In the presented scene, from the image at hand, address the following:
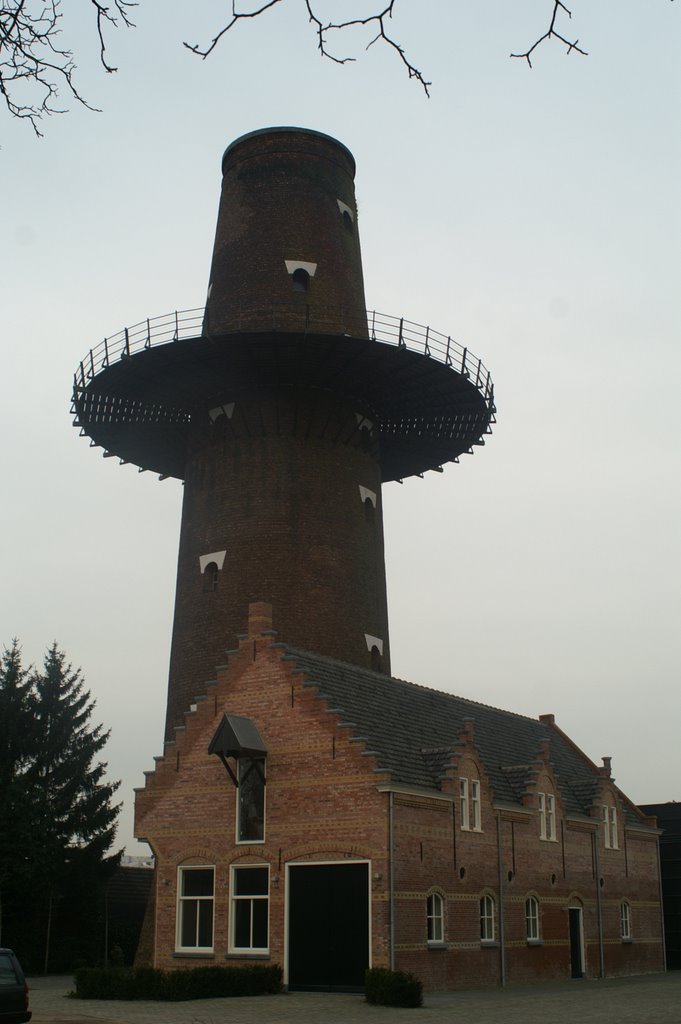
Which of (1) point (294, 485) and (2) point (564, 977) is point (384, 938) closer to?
(2) point (564, 977)

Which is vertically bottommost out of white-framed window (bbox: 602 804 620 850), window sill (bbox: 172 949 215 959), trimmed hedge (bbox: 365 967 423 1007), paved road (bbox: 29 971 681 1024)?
paved road (bbox: 29 971 681 1024)

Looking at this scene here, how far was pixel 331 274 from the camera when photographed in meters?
35.5

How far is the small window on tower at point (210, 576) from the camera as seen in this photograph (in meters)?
32.9

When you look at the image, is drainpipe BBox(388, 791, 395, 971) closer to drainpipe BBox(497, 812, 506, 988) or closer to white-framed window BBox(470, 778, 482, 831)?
white-framed window BBox(470, 778, 482, 831)

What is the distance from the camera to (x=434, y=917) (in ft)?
81.5

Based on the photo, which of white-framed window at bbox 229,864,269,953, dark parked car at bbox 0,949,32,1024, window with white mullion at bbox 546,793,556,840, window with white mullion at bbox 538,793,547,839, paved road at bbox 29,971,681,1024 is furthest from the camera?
window with white mullion at bbox 546,793,556,840

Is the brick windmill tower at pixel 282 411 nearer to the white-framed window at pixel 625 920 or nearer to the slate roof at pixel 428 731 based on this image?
the slate roof at pixel 428 731

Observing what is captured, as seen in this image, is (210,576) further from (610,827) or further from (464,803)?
(610,827)

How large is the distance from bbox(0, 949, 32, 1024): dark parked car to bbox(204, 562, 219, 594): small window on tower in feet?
54.0

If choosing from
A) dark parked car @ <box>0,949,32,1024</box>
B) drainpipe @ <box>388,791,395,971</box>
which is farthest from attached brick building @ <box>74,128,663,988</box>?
dark parked car @ <box>0,949,32,1024</box>

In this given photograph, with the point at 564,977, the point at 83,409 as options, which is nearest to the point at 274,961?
the point at 564,977

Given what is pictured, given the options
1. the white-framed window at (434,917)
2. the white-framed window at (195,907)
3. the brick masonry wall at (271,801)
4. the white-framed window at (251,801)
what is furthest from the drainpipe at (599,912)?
the white-framed window at (195,907)

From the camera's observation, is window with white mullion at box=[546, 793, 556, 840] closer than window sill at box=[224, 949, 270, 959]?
No

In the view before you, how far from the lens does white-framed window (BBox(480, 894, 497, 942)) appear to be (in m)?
26.7
